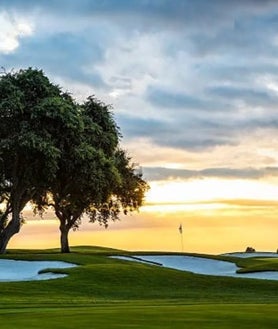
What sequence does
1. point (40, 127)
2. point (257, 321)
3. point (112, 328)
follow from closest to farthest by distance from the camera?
point (112, 328) → point (257, 321) → point (40, 127)

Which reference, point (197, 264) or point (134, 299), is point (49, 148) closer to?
point (197, 264)

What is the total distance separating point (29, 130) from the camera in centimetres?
5831

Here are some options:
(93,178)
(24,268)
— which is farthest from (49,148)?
(24,268)

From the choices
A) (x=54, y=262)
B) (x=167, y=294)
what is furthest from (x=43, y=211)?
(x=167, y=294)

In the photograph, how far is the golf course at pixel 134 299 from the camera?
18.4 metres

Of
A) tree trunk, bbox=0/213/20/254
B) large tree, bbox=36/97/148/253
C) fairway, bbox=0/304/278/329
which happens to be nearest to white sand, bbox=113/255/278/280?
large tree, bbox=36/97/148/253

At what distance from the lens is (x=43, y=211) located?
7206cm

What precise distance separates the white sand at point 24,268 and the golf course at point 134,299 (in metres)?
1.06

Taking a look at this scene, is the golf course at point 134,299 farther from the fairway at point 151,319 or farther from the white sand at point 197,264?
the white sand at point 197,264

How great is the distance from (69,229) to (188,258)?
40.5 feet

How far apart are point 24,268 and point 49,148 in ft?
35.1

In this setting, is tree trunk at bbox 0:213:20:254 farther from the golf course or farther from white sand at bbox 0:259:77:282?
white sand at bbox 0:259:77:282

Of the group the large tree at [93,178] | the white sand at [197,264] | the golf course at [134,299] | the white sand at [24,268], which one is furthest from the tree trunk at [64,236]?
the white sand at [24,268]

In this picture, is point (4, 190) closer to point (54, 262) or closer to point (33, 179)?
point (33, 179)
